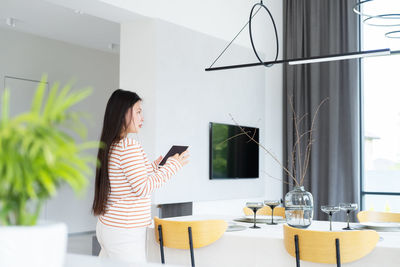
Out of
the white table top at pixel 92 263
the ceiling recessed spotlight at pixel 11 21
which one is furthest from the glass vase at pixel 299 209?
the ceiling recessed spotlight at pixel 11 21

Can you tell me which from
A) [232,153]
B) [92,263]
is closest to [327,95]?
[232,153]

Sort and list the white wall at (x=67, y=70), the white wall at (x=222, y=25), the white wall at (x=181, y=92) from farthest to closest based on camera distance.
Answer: the white wall at (x=67, y=70)
the white wall at (x=181, y=92)
the white wall at (x=222, y=25)

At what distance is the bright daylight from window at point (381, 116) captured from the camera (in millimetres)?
6301

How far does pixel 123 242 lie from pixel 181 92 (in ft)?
9.40

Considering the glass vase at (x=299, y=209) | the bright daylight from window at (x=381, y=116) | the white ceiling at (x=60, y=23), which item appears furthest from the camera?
the bright daylight from window at (x=381, y=116)

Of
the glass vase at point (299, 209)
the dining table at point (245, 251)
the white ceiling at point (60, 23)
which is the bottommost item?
the dining table at point (245, 251)

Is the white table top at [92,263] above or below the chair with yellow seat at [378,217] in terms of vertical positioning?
above

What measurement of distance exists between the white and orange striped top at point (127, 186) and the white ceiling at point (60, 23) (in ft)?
8.32

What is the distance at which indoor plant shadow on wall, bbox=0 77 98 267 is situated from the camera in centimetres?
76

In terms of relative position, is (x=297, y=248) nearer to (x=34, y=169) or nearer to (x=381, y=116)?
(x=34, y=169)

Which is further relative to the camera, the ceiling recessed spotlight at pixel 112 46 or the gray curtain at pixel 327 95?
the ceiling recessed spotlight at pixel 112 46

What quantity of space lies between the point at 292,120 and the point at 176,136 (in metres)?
2.26

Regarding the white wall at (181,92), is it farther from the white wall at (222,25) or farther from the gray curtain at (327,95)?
the gray curtain at (327,95)

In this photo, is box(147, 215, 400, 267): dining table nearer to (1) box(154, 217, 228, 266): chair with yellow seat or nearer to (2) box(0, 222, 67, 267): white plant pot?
(1) box(154, 217, 228, 266): chair with yellow seat
